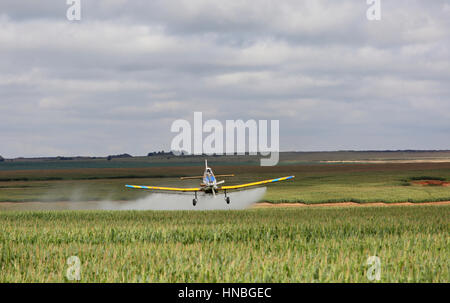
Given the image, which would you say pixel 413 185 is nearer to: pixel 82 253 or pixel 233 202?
pixel 233 202

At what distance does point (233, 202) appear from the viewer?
64875mm

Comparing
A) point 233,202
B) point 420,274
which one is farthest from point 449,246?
point 233,202

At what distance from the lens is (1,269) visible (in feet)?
45.4

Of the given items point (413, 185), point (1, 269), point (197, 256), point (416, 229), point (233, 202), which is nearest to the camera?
point (1, 269)
